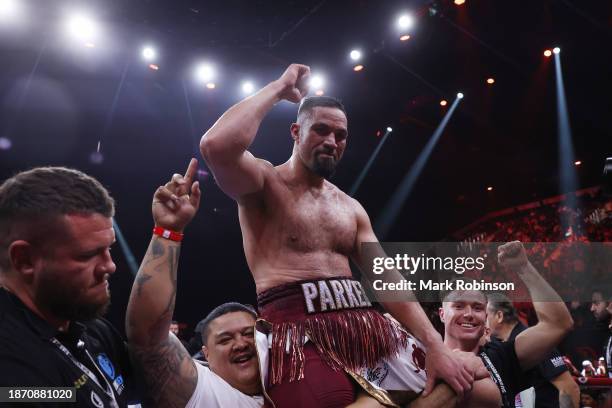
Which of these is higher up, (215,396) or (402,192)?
(402,192)

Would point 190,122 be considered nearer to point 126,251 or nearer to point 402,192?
point 126,251

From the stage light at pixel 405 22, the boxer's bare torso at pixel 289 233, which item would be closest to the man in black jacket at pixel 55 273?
the boxer's bare torso at pixel 289 233

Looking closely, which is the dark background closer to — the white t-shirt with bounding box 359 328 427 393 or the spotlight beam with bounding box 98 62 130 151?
the spotlight beam with bounding box 98 62 130 151

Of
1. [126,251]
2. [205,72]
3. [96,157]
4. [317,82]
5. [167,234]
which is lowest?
[167,234]

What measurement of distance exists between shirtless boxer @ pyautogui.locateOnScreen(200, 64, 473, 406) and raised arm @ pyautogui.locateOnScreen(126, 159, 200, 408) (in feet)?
1.00

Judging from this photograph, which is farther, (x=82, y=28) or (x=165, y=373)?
(x=82, y=28)

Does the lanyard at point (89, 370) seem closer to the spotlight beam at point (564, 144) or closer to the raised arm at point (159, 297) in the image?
the raised arm at point (159, 297)

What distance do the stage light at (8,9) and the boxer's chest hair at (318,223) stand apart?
5.54 meters

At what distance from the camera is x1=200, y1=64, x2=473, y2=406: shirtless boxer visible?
5.34 ft

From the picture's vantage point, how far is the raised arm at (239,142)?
63.7 inches

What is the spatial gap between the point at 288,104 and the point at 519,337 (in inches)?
264

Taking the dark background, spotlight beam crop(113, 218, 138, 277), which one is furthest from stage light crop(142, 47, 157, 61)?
spotlight beam crop(113, 218, 138, 277)

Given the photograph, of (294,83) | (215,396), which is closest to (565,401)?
(215,396)

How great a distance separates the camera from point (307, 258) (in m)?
1.81
